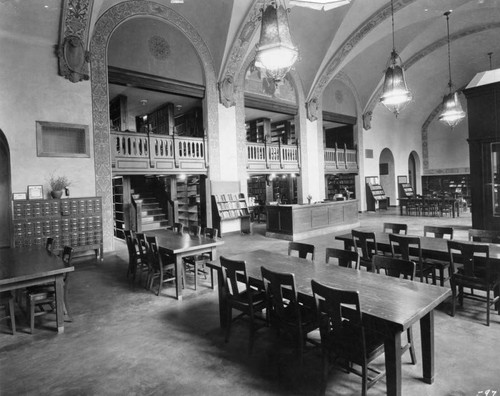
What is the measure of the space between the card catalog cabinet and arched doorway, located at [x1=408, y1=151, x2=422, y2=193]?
18.0m

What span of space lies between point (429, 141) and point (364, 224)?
35.9ft

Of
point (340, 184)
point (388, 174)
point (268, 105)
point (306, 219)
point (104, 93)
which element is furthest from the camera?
point (388, 174)

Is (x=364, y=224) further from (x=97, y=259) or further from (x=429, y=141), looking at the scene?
(x=429, y=141)

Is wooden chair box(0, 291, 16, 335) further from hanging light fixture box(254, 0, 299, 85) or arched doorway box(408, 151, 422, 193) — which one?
arched doorway box(408, 151, 422, 193)

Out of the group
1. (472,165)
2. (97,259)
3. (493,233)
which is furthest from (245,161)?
(493,233)

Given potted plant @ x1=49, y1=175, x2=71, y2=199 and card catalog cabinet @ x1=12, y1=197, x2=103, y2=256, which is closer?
card catalog cabinet @ x1=12, y1=197, x2=103, y2=256

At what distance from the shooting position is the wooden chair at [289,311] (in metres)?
2.71

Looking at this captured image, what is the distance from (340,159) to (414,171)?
26.0ft

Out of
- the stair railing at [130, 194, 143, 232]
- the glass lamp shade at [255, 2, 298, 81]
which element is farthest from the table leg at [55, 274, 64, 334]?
the stair railing at [130, 194, 143, 232]

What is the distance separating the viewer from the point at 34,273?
3434 mm

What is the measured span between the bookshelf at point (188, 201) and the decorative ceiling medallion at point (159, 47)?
423 cm

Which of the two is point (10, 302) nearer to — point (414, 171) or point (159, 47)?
point (159, 47)

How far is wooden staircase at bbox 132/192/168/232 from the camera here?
32.6ft

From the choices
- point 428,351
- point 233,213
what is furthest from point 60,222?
point 428,351
